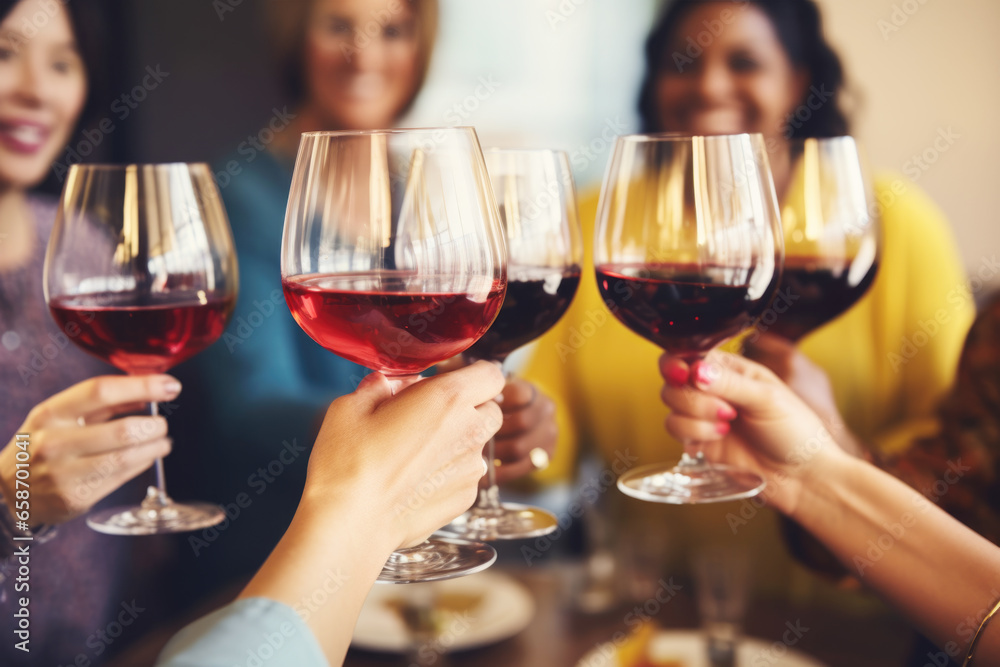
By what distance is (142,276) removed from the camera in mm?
715

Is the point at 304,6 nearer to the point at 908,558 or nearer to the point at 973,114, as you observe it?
the point at 973,114

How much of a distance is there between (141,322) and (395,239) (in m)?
0.30

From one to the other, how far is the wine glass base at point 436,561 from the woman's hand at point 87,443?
29 centimetres

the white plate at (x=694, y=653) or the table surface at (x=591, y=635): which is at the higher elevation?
the white plate at (x=694, y=653)

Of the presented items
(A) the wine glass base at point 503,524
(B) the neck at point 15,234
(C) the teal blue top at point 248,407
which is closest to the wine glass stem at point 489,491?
(A) the wine glass base at point 503,524

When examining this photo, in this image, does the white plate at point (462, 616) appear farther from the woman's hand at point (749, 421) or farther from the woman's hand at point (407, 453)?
the woman's hand at point (407, 453)

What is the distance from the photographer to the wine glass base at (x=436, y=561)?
1.77ft

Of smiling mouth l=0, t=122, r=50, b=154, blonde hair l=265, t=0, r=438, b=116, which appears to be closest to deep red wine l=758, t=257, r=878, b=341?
smiling mouth l=0, t=122, r=50, b=154

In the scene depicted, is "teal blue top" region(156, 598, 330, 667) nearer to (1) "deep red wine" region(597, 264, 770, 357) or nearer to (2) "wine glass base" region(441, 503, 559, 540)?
(2) "wine glass base" region(441, 503, 559, 540)

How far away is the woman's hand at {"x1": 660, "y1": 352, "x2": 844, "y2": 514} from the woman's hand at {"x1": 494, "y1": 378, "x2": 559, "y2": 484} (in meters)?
0.13

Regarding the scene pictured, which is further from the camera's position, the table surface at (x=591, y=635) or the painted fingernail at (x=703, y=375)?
the table surface at (x=591, y=635)

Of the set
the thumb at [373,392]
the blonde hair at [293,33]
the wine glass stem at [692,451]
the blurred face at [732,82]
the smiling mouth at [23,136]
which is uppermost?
the blonde hair at [293,33]

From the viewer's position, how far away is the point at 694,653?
40.8 inches

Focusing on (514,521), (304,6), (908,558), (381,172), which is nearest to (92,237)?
(381,172)
